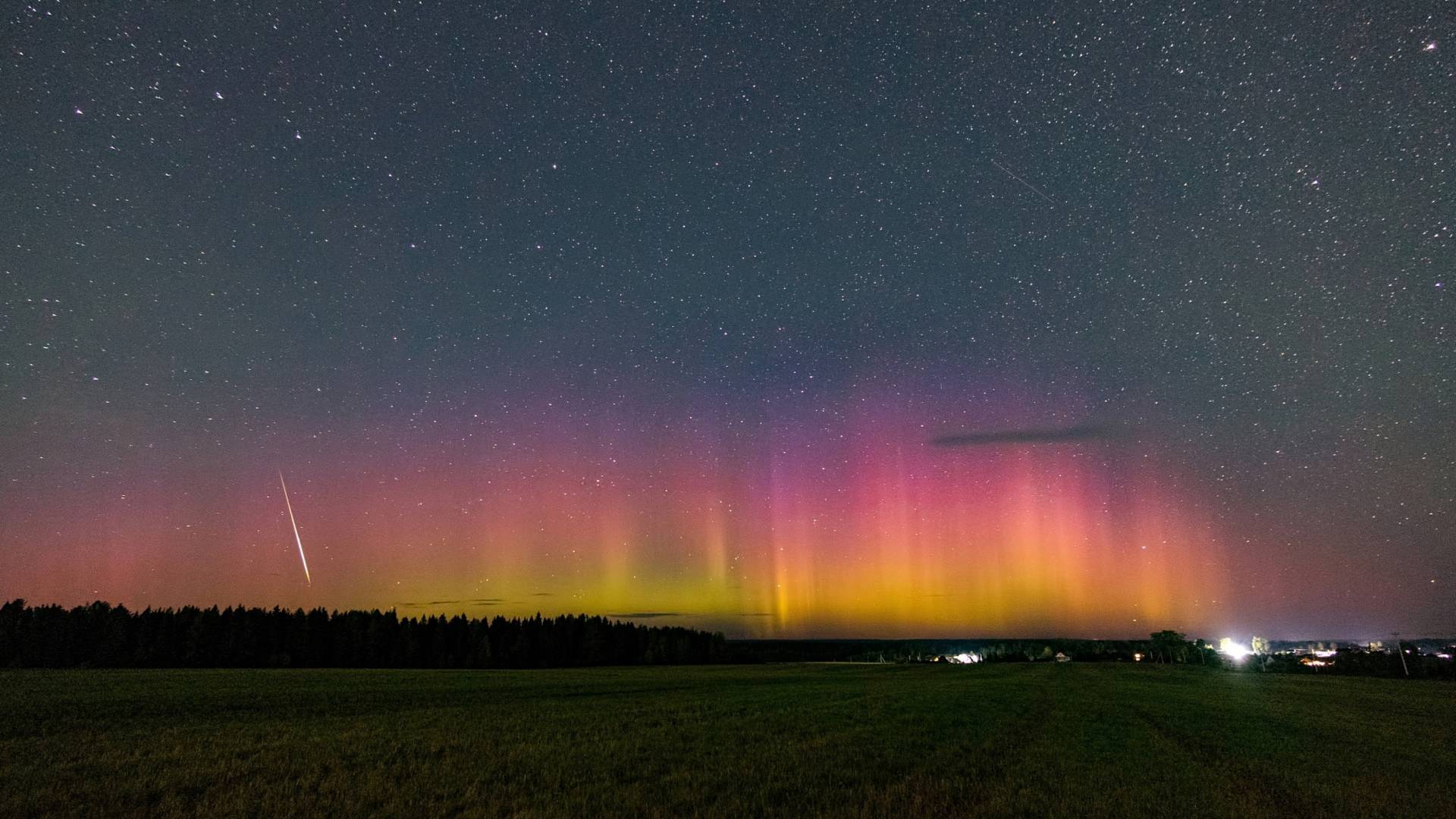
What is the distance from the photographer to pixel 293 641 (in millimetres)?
114062

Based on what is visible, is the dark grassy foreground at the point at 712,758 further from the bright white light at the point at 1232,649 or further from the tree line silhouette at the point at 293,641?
the bright white light at the point at 1232,649

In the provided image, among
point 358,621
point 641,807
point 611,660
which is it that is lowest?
point 611,660

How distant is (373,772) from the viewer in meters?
14.5

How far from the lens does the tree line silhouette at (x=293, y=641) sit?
101m

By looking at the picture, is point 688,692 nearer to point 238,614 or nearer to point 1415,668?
point 1415,668

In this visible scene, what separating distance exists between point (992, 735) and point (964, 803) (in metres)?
10.4

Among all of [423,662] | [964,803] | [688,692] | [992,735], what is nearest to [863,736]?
[992,735]

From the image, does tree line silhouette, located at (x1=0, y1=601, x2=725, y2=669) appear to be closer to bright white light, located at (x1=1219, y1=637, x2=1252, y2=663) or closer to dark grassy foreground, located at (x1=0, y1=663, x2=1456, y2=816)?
dark grassy foreground, located at (x1=0, y1=663, x2=1456, y2=816)

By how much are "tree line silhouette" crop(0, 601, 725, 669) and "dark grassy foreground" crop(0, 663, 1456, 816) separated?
287 feet

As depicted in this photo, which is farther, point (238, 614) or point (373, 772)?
point (238, 614)

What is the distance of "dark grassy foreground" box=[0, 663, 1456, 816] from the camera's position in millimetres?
12016

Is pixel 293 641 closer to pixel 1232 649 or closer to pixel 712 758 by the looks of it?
pixel 712 758

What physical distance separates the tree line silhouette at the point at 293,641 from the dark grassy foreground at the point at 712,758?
287ft

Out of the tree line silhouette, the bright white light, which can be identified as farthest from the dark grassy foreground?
the bright white light
